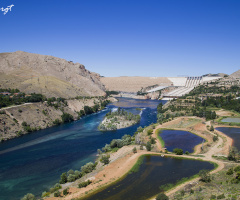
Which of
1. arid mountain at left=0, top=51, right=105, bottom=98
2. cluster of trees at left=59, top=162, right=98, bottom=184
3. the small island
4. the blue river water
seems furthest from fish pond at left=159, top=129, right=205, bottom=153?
arid mountain at left=0, top=51, right=105, bottom=98

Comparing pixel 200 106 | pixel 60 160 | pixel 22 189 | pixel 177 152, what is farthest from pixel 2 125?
pixel 200 106

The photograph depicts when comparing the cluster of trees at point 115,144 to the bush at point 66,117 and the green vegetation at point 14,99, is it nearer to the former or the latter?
the bush at point 66,117

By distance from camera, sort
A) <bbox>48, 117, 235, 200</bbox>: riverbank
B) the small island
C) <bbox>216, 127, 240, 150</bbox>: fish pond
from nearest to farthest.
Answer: <bbox>48, 117, 235, 200</bbox>: riverbank
<bbox>216, 127, 240, 150</bbox>: fish pond
the small island

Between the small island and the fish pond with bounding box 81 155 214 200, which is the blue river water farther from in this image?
the fish pond with bounding box 81 155 214 200

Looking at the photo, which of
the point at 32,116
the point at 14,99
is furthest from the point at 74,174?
the point at 14,99

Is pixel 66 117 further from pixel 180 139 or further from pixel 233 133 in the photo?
pixel 233 133

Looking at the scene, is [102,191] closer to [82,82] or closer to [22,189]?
[22,189]
